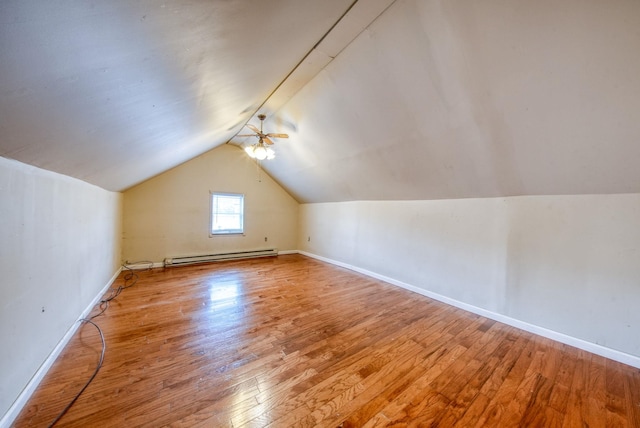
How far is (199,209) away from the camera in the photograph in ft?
16.4

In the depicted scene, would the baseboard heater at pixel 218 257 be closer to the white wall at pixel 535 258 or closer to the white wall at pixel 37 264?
the white wall at pixel 37 264

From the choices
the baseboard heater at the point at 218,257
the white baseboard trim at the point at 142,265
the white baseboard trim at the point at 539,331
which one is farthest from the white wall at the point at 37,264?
the white baseboard trim at the point at 539,331

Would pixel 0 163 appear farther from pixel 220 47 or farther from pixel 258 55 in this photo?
pixel 258 55

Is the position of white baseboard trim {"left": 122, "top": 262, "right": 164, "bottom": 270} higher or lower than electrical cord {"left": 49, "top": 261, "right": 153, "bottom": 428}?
higher

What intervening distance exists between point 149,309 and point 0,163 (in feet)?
6.83

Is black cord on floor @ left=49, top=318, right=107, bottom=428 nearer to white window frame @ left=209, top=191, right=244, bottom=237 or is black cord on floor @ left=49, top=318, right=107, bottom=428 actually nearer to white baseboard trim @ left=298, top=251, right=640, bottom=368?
white window frame @ left=209, top=191, right=244, bottom=237

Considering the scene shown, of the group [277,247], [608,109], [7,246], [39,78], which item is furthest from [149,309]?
[608,109]

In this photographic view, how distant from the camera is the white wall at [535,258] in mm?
2006

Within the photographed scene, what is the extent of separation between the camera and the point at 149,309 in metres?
2.71

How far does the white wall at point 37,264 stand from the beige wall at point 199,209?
2.03 m

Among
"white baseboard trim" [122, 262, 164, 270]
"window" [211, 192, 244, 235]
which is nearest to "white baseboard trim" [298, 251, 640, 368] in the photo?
"window" [211, 192, 244, 235]

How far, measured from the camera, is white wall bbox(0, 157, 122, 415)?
1.28m

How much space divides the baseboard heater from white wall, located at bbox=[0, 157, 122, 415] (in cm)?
209

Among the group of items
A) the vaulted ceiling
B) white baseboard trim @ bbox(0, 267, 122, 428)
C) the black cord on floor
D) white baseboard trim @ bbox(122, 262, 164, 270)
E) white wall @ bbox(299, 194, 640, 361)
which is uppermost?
the vaulted ceiling
